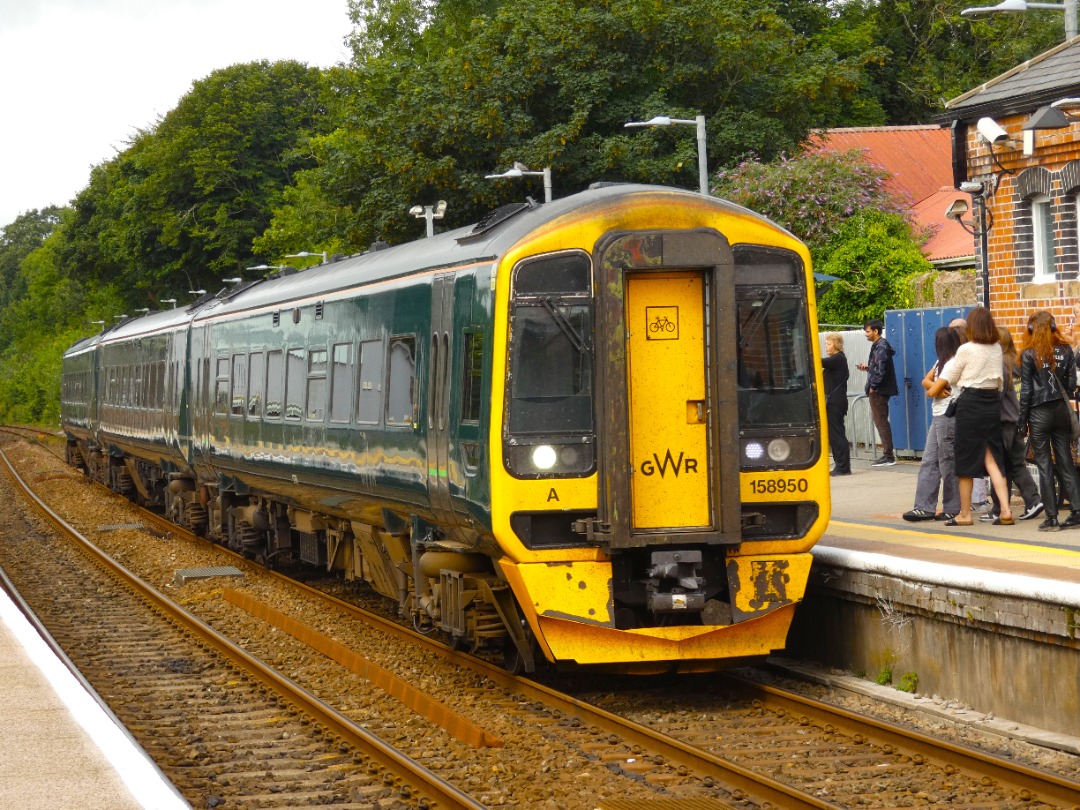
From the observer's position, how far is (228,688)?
11.1 meters

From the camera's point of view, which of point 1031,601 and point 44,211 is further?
point 44,211

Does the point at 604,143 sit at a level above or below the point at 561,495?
above

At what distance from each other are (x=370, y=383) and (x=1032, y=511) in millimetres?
5334

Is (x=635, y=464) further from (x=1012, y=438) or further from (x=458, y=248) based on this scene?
(x=1012, y=438)

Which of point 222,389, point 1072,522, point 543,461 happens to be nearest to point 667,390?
point 543,461

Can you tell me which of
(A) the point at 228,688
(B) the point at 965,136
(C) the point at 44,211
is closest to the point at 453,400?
(A) the point at 228,688

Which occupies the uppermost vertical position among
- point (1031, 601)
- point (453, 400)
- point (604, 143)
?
point (604, 143)

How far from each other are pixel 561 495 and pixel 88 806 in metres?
3.39

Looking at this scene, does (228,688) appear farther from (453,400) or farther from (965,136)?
(965,136)

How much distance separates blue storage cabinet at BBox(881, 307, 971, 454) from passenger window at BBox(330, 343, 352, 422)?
874 centimetres

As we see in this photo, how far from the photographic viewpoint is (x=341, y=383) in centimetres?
1303

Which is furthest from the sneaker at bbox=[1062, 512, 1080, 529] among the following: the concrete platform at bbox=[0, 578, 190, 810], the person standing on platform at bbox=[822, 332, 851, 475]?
the concrete platform at bbox=[0, 578, 190, 810]

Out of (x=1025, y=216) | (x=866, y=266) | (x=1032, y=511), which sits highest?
(x=866, y=266)

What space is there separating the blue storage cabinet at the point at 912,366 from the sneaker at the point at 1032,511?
6.22 m
